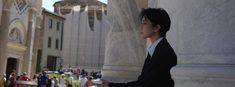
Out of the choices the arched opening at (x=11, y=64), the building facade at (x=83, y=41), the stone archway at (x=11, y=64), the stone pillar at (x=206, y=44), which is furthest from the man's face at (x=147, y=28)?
the building facade at (x=83, y=41)

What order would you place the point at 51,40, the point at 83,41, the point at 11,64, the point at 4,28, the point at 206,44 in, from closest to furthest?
the point at 206,44, the point at 4,28, the point at 11,64, the point at 51,40, the point at 83,41

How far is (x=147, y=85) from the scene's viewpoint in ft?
10.1

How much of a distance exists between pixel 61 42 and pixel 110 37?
202 feet

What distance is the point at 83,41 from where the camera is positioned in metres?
69.1

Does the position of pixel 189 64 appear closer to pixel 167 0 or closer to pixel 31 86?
pixel 167 0

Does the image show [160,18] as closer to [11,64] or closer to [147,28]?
[147,28]

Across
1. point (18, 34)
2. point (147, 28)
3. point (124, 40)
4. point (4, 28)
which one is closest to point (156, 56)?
point (147, 28)

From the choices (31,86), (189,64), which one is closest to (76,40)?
(31,86)

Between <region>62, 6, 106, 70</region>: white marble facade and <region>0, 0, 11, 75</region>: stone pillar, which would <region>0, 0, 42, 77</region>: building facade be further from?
<region>62, 6, 106, 70</region>: white marble facade

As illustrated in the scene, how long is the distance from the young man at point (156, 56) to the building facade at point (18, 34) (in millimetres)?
33109

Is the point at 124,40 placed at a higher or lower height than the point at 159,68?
higher

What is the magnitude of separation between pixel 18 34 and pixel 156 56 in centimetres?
3756

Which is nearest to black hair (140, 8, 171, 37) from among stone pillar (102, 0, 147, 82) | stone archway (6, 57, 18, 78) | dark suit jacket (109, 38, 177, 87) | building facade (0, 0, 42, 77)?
dark suit jacket (109, 38, 177, 87)

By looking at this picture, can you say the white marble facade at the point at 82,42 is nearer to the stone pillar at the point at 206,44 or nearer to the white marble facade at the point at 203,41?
the white marble facade at the point at 203,41
